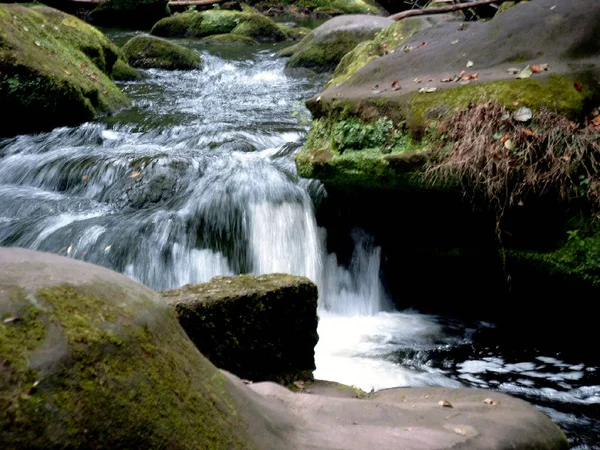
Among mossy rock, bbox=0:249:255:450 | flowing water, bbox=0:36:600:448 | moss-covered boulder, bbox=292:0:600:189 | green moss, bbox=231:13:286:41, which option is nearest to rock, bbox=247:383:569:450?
mossy rock, bbox=0:249:255:450

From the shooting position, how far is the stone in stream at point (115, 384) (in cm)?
139

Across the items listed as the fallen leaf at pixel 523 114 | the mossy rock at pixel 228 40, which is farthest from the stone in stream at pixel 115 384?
the mossy rock at pixel 228 40

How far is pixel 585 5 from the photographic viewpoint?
5477 mm

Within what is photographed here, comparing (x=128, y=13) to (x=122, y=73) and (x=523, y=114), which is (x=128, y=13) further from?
(x=523, y=114)

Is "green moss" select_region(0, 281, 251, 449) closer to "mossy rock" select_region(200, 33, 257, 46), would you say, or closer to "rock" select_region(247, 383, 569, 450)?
"rock" select_region(247, 383, 569, 450)

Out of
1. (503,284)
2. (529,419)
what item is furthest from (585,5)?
(529,419)

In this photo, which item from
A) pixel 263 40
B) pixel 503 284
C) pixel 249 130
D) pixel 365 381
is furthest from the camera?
pixel 263 40

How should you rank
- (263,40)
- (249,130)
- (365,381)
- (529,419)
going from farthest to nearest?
(263,40), (249,130), (365,381), (529,419)

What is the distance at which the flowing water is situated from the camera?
474 cm

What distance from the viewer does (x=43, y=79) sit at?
29.2 ft

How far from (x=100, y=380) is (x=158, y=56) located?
14162 millimetres

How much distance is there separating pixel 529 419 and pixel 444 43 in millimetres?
4566

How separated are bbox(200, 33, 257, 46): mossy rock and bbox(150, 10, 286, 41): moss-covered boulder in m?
1.00

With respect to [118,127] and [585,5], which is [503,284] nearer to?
[585,5]
